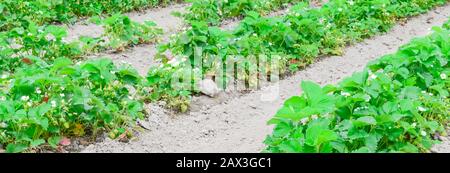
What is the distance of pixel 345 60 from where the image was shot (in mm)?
9523

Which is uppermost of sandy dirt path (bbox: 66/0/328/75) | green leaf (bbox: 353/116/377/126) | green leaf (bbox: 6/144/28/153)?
green leaf (bbox: 353/116/377/126)

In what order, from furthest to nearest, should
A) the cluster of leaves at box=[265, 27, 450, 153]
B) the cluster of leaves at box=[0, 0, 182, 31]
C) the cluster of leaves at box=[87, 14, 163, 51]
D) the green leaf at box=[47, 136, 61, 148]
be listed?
the cluster of leaves at box=[0, 0, 182, 31] < the cluster of leaves at box=[87, 14, 163, 51] < the green leaf at box=[47, 136, 61, 148] < the cluster of leaves at box=[265, 27, 450, 153]

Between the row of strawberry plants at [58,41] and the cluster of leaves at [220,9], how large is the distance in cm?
91

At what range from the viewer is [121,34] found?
31.8 ft

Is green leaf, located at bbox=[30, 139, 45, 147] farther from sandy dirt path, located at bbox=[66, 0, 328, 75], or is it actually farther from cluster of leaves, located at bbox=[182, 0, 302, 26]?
cluster of leaves, located at bbox=[182, 0, 302, 26]

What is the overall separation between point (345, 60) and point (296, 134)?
4.63 m

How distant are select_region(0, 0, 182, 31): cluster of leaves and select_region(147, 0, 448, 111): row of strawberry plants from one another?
8.84ft

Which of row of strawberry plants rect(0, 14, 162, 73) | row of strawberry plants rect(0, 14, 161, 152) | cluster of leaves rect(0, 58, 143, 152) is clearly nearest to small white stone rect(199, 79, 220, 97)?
row of strawberry plants rect(0, 14, 161, 152)

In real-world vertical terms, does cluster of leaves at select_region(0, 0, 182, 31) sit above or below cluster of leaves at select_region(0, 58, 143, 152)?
below

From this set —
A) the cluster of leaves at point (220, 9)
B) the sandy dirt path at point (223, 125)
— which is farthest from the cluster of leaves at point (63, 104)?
the cluster of leaves at point (220, 9)

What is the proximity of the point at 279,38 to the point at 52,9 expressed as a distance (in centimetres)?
445

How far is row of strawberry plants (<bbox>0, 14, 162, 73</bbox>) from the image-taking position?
27.2 ft
